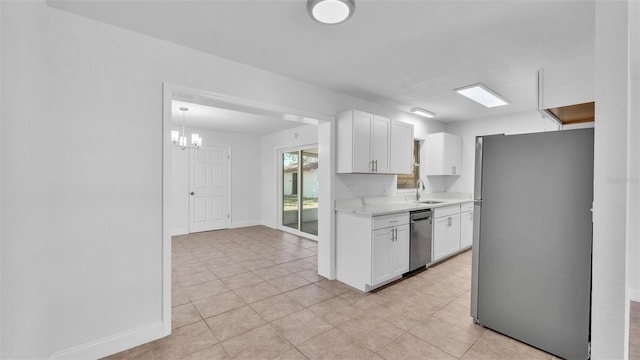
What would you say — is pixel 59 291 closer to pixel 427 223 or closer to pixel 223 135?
pixel 427 223

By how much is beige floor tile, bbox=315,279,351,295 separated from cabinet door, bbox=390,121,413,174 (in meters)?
1.80

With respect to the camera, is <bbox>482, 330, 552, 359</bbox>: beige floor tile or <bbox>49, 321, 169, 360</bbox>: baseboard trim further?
<bbox>482, 330, 552, 359</bbox>: beige floor tile

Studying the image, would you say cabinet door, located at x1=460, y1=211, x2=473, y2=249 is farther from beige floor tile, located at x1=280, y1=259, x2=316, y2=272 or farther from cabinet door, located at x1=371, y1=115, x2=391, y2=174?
beige floor tile, located at x1=280, y1=259, x2=316, y2=272

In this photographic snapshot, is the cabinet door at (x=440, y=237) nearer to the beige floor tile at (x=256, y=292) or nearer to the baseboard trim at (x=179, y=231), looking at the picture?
the beige floor tile at (x=256, y=292)

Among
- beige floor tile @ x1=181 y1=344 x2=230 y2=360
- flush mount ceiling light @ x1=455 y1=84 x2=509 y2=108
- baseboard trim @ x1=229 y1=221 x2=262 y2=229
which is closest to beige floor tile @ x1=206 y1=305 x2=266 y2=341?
beige floor tile @ x1=181 y1=344 x2=230 y2=360

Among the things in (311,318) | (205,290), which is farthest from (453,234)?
(205,290)

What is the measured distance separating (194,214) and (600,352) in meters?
6.63

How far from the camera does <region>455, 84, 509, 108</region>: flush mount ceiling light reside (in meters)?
3.30

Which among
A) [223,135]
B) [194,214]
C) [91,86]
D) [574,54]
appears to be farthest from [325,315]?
[223,135]

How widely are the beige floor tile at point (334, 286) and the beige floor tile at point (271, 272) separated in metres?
0.59

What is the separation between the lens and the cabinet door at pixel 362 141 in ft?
11.1

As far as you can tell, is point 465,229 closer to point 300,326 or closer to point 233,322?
point 300,326

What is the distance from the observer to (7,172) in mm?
1102

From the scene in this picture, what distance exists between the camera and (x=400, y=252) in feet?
11.1
